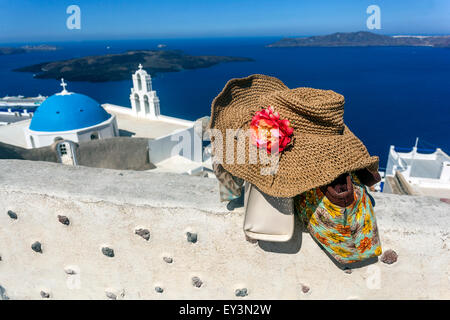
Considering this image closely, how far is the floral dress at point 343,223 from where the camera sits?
147 centimetres

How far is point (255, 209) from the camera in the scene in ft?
5.35

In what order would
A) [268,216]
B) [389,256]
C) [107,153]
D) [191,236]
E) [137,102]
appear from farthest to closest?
[137,102]
[107,153]
[191,236]
[389,256]
[268,216]

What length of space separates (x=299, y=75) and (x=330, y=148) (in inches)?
2893

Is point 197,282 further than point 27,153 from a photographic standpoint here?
No

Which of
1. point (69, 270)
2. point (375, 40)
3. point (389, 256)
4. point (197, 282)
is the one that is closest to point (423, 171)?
point (389, 256)

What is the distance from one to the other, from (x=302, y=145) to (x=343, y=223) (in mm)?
443

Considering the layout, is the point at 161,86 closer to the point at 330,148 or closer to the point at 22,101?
the point at 22,101

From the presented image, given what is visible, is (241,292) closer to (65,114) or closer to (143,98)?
(65,114)

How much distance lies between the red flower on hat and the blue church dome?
12.2m

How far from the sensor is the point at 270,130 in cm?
147

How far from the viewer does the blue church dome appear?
11867 millimetres

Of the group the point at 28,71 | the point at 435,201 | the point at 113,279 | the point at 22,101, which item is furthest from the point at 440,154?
the point at 28,71

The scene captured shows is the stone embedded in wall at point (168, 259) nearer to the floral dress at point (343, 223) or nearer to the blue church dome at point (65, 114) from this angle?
the floral dress at point (343, 223)

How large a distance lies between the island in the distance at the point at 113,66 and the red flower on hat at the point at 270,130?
79649 mm
